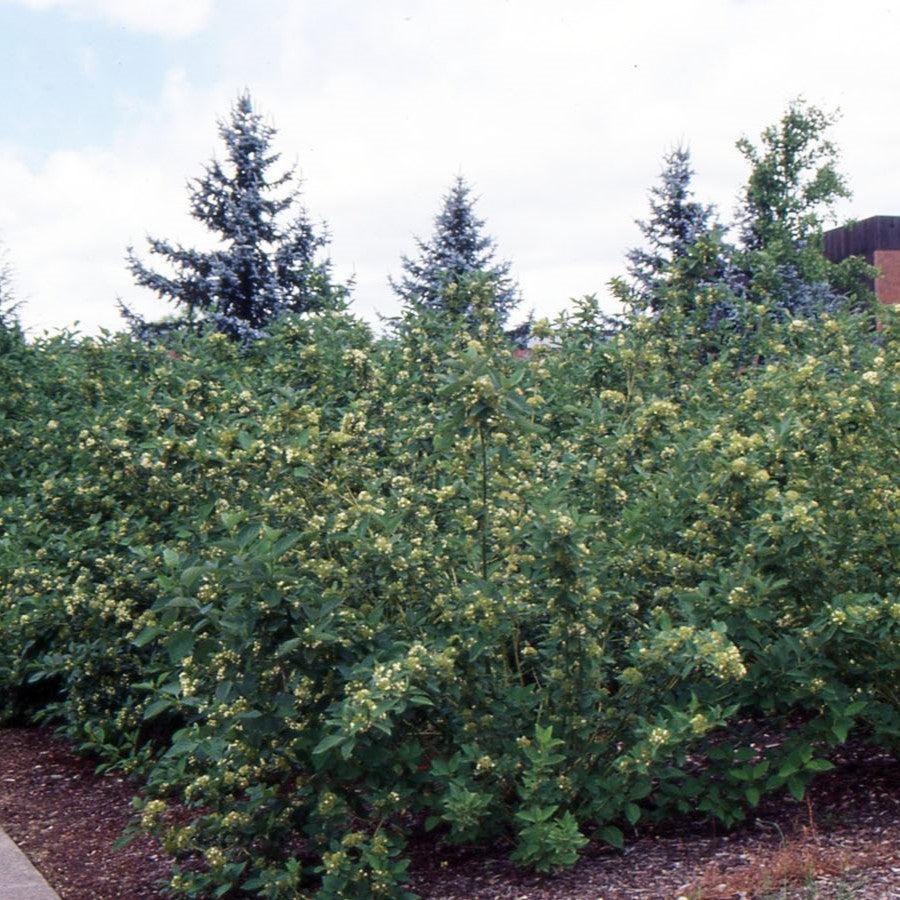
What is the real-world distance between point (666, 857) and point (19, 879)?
2395mm

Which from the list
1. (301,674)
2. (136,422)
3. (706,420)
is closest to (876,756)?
(706,420)

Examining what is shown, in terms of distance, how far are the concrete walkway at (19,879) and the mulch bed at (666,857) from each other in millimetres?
63

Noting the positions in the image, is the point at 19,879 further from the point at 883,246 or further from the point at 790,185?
the point at 883,246

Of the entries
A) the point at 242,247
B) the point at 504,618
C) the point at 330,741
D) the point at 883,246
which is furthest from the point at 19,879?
the point at 883,246

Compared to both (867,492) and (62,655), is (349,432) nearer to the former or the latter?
(867,492)

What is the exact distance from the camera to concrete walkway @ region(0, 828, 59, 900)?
4.23 meters

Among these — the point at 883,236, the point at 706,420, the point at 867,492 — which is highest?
the point at 883,236

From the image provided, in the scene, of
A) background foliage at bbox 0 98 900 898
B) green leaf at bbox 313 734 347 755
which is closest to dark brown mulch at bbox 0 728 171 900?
background foliage at bbox 0 98 900 898

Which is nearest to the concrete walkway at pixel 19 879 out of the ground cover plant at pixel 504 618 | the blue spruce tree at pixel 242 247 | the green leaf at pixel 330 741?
the ground cover plant at pixel 504 618

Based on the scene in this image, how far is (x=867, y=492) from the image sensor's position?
418 cm

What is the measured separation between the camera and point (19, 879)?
4402 millimetres

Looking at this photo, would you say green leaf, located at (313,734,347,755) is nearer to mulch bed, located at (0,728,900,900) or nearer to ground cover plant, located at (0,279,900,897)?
ground cover plant, located at (0,279,900,897)

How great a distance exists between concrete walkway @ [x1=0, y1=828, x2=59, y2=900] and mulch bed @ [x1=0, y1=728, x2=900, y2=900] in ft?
0.21

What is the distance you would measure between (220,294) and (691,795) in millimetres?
17036
